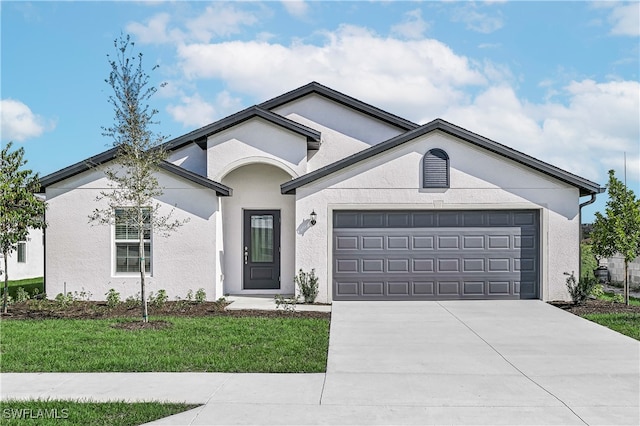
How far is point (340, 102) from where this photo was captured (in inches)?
728

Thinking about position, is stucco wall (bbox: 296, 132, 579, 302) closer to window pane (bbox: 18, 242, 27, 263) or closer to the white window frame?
the white window frame

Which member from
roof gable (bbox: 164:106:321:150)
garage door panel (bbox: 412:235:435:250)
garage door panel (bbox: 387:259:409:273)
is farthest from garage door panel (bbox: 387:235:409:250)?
roof gable (bbox: 164:106:321:150)

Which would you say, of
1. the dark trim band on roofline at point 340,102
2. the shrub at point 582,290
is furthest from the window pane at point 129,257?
the shrub at point 582,290

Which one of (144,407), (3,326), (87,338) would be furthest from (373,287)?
(144,407)

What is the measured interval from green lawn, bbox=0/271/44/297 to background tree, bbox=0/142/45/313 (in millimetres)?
4407

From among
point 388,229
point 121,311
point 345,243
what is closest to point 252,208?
point 345,243

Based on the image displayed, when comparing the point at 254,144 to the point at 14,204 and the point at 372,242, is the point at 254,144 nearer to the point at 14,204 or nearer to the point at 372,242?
the point at 372,242

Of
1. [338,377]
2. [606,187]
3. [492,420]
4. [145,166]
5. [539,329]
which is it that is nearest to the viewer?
[492,420]

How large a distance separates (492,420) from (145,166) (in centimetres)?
868

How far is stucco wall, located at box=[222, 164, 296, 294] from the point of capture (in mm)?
16922

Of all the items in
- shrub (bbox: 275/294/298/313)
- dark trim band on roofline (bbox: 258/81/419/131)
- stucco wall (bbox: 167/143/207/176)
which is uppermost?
dark trim band on roofline (bbox: 258/81/419/131)

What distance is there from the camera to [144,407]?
21.0ft

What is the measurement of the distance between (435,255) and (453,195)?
1.60 meters

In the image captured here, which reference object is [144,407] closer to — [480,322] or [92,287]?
[480,322]
